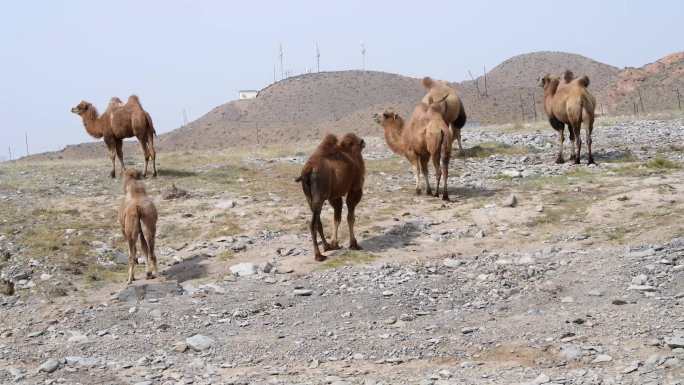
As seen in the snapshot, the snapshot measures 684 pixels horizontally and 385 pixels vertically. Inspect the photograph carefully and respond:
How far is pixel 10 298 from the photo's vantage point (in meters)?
9.86

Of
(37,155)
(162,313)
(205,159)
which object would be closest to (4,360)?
(162,313)

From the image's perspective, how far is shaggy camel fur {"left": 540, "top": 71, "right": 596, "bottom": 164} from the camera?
617 inches

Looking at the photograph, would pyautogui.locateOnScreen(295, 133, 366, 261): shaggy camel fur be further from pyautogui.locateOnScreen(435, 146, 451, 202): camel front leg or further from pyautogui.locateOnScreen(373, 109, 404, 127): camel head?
pyautogui.locateOnScreen(373, 109, 404, 127): camel head

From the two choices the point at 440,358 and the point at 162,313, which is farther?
the point at 162,313

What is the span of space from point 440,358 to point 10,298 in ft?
18.6

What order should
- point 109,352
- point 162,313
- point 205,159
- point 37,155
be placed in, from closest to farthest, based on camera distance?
1. point 109,352
2. point 162,313
3. point 205,159
4. point 37,155

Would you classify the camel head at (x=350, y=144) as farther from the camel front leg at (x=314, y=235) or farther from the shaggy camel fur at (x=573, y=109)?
the shaggy camel fur at (x=573, y=109)

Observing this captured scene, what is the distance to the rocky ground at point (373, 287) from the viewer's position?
22.8 ft

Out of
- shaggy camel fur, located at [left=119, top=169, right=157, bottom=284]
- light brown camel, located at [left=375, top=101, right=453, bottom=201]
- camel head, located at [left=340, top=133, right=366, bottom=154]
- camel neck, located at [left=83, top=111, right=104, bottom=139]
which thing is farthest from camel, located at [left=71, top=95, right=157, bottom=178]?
camel head, located at [left=340, top=133, right=366, bottom=154]

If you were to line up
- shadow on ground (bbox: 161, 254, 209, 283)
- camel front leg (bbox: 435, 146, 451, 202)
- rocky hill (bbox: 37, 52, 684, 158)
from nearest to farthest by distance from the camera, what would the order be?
shadow on ground (bbox: 161, 254, 209, 283), camel front leg (bbox: 435, 146, 451, 202), rocky hill (bbox: 37, 52, 684, 158)

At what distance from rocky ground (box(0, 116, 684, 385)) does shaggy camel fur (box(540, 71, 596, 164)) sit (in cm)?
81

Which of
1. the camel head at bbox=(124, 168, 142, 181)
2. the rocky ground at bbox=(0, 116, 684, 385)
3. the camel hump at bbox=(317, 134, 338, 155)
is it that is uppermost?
the camel hump at bbox=(317, 134, 338, 155)

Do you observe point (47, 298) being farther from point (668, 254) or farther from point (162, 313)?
point (668, 254)

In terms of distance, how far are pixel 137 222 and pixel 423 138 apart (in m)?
5.20
